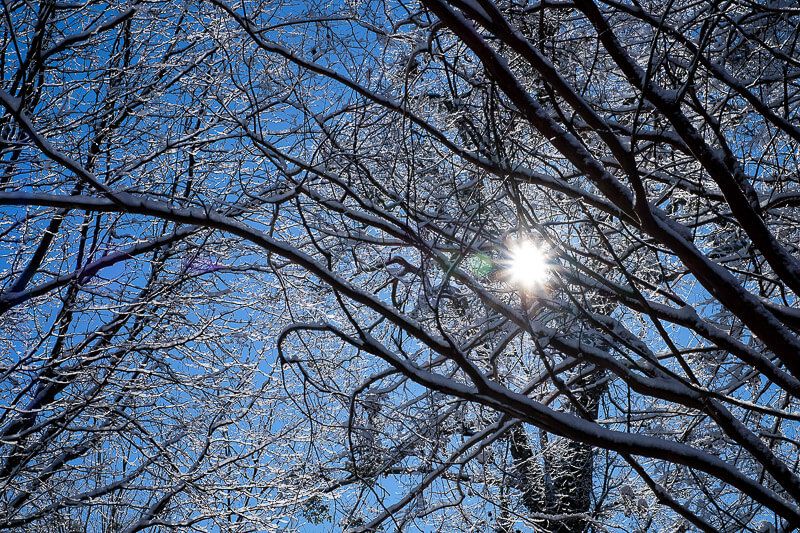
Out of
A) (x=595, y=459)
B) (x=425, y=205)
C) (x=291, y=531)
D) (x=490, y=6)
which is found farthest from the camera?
(x=595, y=459)

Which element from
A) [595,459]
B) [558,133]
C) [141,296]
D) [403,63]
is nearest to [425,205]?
[403,63]

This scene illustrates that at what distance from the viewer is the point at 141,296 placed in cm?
758

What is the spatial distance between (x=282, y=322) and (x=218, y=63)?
2.66m

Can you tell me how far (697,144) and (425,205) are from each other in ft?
8.30

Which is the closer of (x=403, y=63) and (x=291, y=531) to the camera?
(x=403, y=63)

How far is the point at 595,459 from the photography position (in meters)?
8.74

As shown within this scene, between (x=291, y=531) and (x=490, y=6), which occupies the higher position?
(x=490, y=6)

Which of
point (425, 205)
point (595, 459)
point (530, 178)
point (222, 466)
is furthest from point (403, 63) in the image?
point (595, 459)

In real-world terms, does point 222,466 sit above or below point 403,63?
below

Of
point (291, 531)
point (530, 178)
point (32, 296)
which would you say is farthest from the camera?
point (291, 531)

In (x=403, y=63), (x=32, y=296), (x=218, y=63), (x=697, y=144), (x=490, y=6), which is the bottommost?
(x=697, y=144)

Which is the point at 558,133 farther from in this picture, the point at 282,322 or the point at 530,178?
the point at 282,322

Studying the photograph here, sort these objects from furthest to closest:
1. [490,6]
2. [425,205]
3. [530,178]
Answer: [425,205] < [530,178] < [490,6]

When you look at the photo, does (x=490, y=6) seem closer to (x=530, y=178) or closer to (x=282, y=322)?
(x=530, y=178)
